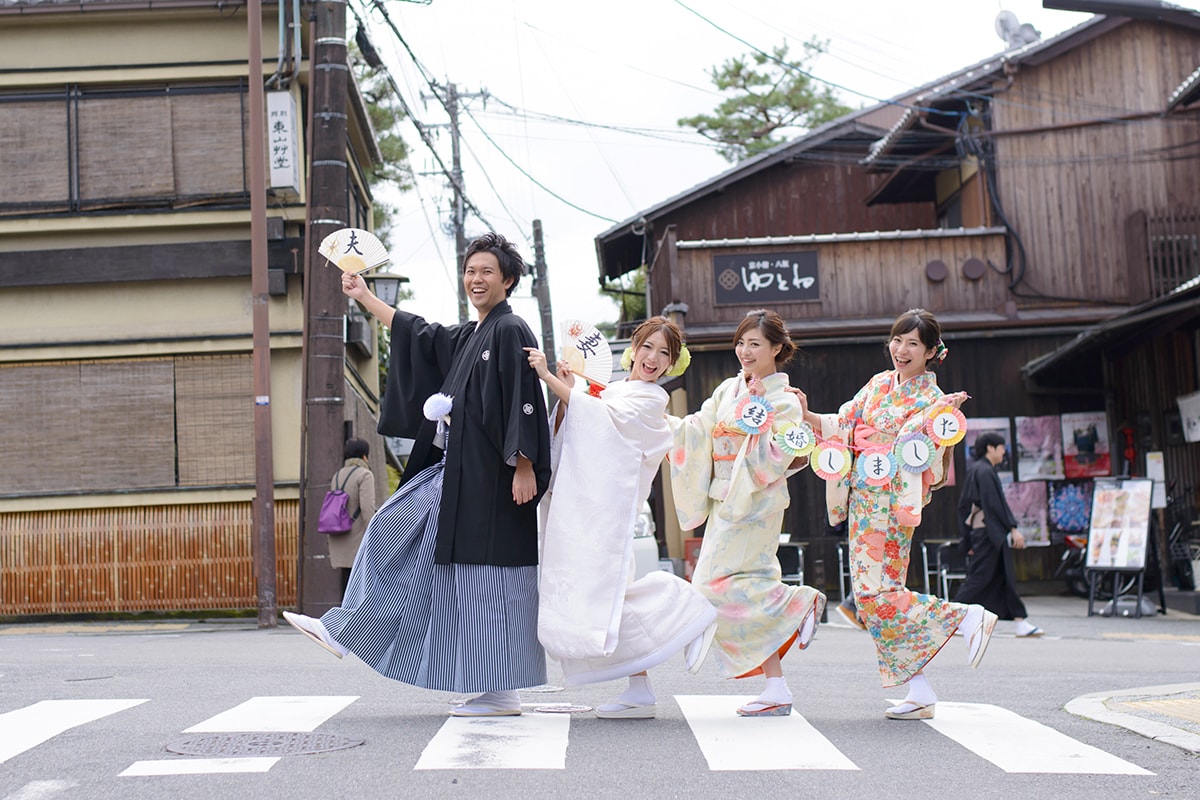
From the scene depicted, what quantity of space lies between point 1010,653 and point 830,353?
857 cm

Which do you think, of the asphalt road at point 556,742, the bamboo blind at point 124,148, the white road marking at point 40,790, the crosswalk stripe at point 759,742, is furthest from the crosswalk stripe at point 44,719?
the bamboo blind at point 124,148

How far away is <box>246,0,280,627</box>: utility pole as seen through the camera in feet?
42.9

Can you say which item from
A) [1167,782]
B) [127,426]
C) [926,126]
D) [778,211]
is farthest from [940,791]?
[778,211]

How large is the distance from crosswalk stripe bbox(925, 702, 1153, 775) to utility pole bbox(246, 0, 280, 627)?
8461mm

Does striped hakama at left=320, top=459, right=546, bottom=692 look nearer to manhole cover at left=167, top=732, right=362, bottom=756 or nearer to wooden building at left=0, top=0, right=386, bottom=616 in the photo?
manhole cover at left=167, top=732, right=362, bottom=756

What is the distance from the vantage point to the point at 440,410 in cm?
563

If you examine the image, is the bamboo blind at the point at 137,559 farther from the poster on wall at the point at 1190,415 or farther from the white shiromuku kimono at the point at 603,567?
A: the poster on wall at the point at 1190,415

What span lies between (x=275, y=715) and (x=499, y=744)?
1.22 meters

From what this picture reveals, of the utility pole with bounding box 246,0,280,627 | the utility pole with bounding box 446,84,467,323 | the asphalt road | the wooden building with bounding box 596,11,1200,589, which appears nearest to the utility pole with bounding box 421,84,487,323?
the utility pole with bounding box 446,84,467,323

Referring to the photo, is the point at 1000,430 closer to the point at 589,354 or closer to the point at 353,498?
the point at 353,498

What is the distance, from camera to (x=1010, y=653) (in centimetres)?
1009

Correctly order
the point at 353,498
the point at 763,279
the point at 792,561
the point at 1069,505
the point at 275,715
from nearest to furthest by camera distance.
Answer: the point at 275,715 < the point at 353,498 < the point at 792,561 < the point at 1069,505 < the point at 763,279

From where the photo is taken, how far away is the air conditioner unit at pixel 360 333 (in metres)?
17.0

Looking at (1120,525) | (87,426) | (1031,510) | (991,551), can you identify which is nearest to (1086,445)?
(1031,510)
